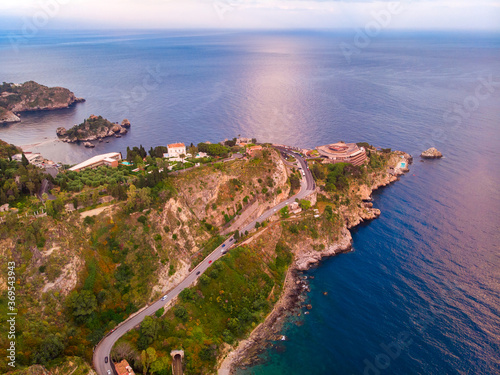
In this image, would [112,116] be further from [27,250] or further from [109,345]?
[109,345]

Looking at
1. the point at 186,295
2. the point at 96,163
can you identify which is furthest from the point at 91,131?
the point at 186,295

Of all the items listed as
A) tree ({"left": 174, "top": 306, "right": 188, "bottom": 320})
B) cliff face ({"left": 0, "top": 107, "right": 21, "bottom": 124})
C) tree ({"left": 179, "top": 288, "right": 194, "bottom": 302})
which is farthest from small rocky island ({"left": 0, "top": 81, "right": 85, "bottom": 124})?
tree ({"left": 174, "top": 306, "right": 188, "bottom": 320})

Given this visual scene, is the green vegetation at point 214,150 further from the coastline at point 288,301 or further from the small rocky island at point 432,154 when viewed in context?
the small rocky island at point 432,154

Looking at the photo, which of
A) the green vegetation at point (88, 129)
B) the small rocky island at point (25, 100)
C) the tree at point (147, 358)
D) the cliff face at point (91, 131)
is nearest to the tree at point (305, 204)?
the tree at point (147, 358)

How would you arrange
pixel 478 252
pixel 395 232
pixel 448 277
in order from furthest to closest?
pixel 395 232, pixel 478 252, pixel 448 277

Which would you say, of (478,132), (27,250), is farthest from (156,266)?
(478,132)
